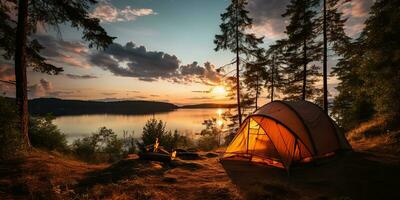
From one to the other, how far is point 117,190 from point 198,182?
255 centimetres

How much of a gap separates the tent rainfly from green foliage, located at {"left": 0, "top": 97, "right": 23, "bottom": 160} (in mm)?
7834

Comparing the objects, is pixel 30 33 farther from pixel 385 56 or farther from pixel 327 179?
pixel 385 56

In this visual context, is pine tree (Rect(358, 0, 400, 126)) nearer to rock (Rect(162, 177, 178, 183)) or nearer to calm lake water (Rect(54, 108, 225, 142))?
rock (Rect(162, 177, 178, 183))

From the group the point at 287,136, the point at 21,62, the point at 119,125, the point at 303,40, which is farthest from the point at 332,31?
the point at 119,125

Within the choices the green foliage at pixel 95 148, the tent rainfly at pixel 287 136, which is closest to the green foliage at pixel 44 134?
the green foliage at pixel 95 148

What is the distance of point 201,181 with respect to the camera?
7000 mm

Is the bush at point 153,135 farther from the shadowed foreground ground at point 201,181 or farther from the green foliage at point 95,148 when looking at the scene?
the shadowed foreground ground at point 201,181

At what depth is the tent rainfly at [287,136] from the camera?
26.9 ft

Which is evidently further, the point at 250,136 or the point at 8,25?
the point at 250,136

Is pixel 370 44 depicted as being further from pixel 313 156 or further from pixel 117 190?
pixel 117 190

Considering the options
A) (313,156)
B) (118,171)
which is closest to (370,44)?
(313,156)

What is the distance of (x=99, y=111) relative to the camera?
16788 centimetres

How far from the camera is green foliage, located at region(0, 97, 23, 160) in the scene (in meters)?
6.49

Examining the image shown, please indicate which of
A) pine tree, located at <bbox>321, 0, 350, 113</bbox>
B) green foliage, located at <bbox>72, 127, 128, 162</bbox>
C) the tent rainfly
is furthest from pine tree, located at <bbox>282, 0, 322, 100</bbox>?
green foliage, located at <bbox>72, 127, 128, 162</bbox>
